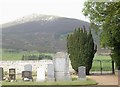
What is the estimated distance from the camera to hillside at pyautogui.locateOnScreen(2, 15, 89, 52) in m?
45.1

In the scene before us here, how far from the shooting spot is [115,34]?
1359 centimetres

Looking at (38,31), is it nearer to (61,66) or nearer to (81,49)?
(81,49)

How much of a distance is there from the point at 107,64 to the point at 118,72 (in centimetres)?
823

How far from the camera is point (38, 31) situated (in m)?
54.4

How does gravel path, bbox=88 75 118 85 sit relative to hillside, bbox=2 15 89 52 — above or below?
below

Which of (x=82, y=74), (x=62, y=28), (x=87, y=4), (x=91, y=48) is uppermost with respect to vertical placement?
(x=62, y=28)

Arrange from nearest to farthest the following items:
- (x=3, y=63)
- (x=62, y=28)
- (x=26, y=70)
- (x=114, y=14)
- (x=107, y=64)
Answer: (x=114, y=14) → (x=26, y=70) → (x=3, y=63) → (x=107, y=64) → (x=62, y=28)

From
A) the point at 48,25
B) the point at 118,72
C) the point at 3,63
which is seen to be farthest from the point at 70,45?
the point at 48,25

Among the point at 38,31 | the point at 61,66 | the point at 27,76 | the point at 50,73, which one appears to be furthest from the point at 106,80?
the point at 38,31

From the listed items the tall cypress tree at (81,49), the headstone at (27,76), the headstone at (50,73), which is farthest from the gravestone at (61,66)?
the tall cypress tree at (81,49)

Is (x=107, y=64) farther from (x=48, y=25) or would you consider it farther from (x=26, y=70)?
(x=48, y=25)

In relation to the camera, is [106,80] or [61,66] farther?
[61,66]

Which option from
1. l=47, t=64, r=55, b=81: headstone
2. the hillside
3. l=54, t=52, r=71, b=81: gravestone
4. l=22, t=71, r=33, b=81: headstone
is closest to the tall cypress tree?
l=54, t=52, r=71, b=81: gravestone

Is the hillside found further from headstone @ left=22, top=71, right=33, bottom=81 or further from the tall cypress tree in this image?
headstone @ left=22, top=71, right=33, bottom=81
